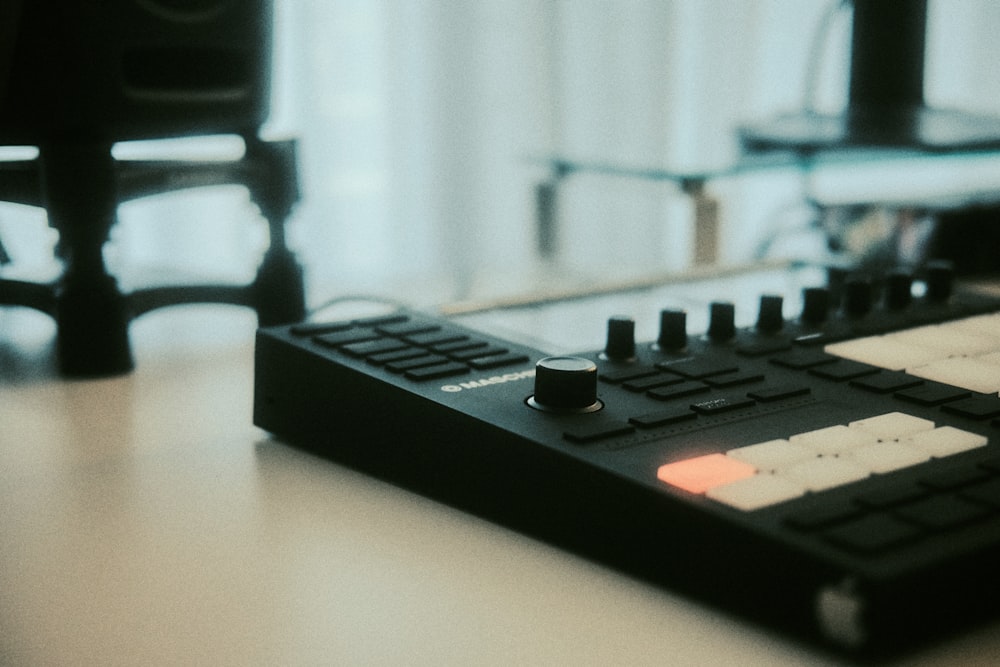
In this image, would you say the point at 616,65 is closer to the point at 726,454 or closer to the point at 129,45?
the point at 129,45

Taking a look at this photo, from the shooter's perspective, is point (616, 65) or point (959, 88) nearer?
point (616, 65)

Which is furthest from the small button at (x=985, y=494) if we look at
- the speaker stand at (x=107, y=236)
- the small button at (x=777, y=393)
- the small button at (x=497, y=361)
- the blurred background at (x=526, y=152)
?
the blurred background at (x=526, y=152)

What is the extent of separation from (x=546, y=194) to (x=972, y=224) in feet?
1.49

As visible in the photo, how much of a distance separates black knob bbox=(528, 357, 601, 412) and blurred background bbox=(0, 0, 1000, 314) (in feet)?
1.89

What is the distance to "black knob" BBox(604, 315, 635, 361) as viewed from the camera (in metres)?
0.48

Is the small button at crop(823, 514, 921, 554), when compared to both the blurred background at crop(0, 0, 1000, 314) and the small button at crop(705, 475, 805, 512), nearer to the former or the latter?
the small button at crop(705, 475, 805, 512)

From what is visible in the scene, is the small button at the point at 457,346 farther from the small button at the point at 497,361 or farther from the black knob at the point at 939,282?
the black knob at the point at 939,282

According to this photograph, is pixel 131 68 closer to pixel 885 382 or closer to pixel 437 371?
pixel 437 371

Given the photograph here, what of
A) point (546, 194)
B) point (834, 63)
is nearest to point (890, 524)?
point (546, 194)

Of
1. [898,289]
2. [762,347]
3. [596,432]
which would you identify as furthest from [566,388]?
[898,289]

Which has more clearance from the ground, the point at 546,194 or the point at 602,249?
the point at 546,194

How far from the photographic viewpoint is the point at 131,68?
0.68 meters

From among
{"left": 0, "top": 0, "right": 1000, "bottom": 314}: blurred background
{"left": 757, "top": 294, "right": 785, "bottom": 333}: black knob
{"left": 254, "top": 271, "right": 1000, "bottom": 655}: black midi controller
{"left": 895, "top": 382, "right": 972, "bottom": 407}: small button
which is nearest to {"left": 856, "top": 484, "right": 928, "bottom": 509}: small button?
{"left": 254, "top": 271, "right": 1000, "bottom": 655}: black midi controller

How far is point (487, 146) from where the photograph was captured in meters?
1.83
